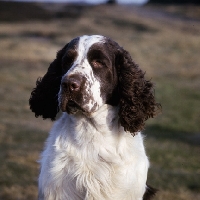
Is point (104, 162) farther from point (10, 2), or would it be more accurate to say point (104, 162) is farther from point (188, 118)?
point (10, 2)

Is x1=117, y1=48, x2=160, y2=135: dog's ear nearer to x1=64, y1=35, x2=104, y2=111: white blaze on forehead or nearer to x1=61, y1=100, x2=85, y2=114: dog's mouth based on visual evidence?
x1=64, y1=35, x2=104, y2=111: white blaze on forehead

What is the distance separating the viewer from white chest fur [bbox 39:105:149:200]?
5.15 meters

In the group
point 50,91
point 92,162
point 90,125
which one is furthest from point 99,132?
point 50,91

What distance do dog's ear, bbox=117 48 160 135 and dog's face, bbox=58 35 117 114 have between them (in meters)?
0.09

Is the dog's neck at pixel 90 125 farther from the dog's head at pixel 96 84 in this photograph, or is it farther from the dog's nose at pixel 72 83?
the dog's nose at pixel 72 83

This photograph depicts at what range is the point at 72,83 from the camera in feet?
15.9

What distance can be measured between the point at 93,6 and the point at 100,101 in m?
42.2

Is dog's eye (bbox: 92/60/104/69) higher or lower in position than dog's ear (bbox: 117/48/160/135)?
higher

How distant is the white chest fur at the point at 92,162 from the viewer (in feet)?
16.9

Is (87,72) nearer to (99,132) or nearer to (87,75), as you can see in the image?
(87,75)

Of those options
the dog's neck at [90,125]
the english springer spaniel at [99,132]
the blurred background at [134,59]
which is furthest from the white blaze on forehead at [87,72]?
the blurred background at [134,59]

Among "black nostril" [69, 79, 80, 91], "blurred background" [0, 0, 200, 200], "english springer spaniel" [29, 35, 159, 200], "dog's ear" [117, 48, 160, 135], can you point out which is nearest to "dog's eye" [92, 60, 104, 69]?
"english springer spaniel" [29, 35, 159, 200]

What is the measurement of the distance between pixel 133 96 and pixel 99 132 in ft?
1.52

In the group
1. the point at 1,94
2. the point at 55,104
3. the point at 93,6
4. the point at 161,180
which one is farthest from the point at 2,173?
the point at 93,6
